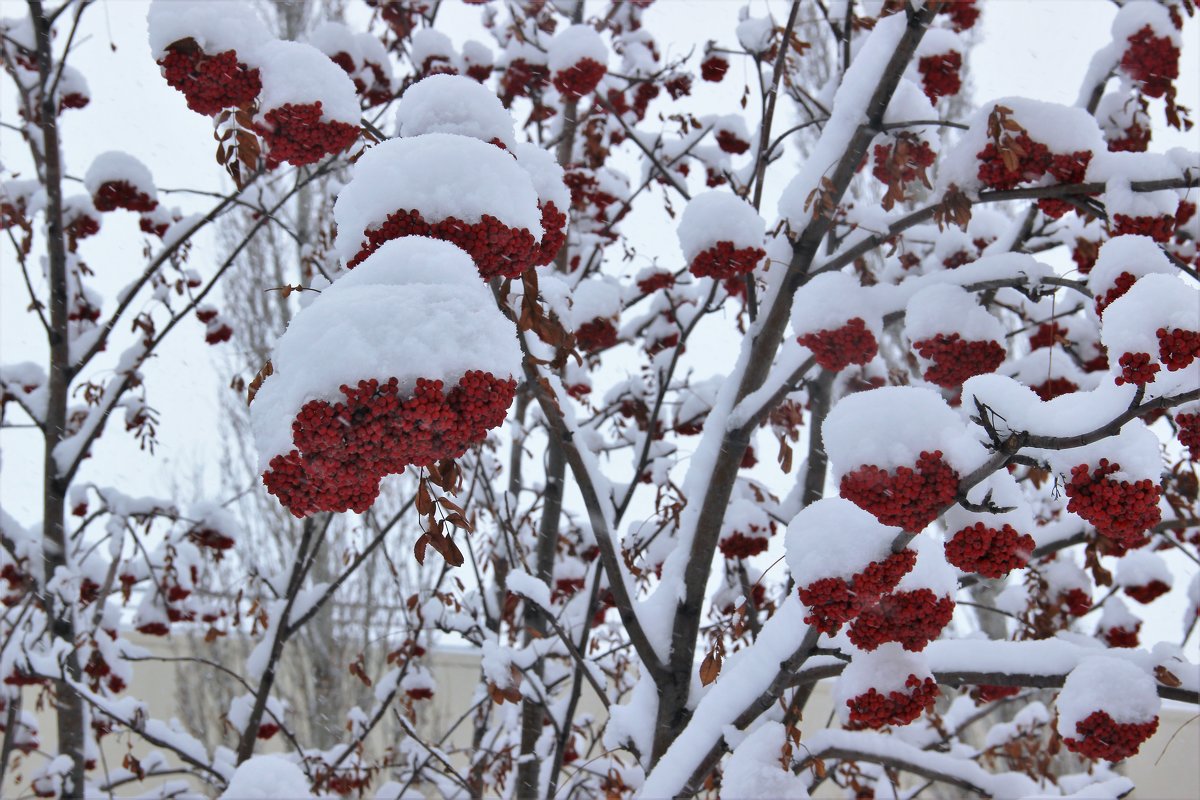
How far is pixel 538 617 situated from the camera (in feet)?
14.8

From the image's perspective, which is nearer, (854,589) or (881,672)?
(854,589)

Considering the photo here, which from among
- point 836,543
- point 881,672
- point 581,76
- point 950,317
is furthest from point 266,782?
→ point 581,76

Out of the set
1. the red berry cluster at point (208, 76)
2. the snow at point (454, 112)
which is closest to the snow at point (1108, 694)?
the snow at point (454, 112)

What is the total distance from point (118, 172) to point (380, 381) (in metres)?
3.52

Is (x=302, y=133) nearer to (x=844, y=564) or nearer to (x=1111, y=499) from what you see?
(x=844, y=564)

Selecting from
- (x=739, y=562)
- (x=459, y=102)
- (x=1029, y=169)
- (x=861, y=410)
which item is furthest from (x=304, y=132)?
(x=739, y=562)

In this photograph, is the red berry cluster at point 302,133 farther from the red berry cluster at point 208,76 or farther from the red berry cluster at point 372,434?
the red berry cluster at point 372,434

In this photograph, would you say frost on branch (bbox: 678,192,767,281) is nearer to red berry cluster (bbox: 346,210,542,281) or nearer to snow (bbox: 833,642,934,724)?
snow (bbox: 833,642,934,724)

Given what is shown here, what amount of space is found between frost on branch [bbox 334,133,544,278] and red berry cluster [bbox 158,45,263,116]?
3.02ft

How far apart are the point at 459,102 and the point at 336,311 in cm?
74

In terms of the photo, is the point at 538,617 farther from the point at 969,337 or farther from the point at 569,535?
the point at 969,337

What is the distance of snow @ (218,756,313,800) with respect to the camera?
290 cm

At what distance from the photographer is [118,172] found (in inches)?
159

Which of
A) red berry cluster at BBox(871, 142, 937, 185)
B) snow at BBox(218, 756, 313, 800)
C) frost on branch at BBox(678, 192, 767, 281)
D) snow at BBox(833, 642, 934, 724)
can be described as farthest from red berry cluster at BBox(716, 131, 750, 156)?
snow at BBox(218, 756, 313, 800)
